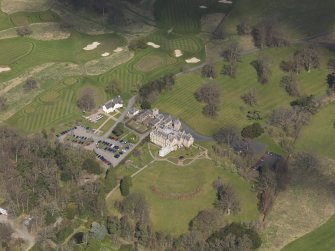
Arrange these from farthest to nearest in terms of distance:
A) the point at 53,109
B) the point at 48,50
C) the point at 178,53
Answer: the point at 48,50, the point at 178,53, the point at 53,109

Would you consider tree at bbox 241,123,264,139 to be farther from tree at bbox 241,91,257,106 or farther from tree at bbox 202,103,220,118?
tree at bbox 241,91,257,106

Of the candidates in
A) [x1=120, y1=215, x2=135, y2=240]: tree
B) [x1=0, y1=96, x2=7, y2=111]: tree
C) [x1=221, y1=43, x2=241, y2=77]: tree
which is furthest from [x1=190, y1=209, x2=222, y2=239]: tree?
[x1=0, y1=96, x2=7, y2=111]: tree

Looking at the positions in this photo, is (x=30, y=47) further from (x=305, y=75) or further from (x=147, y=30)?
(x=305, y=75)

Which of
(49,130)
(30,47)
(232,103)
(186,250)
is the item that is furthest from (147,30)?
(186,250)

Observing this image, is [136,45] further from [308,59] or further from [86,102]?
[308,59]

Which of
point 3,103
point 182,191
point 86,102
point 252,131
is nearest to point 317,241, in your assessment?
point 182,191
